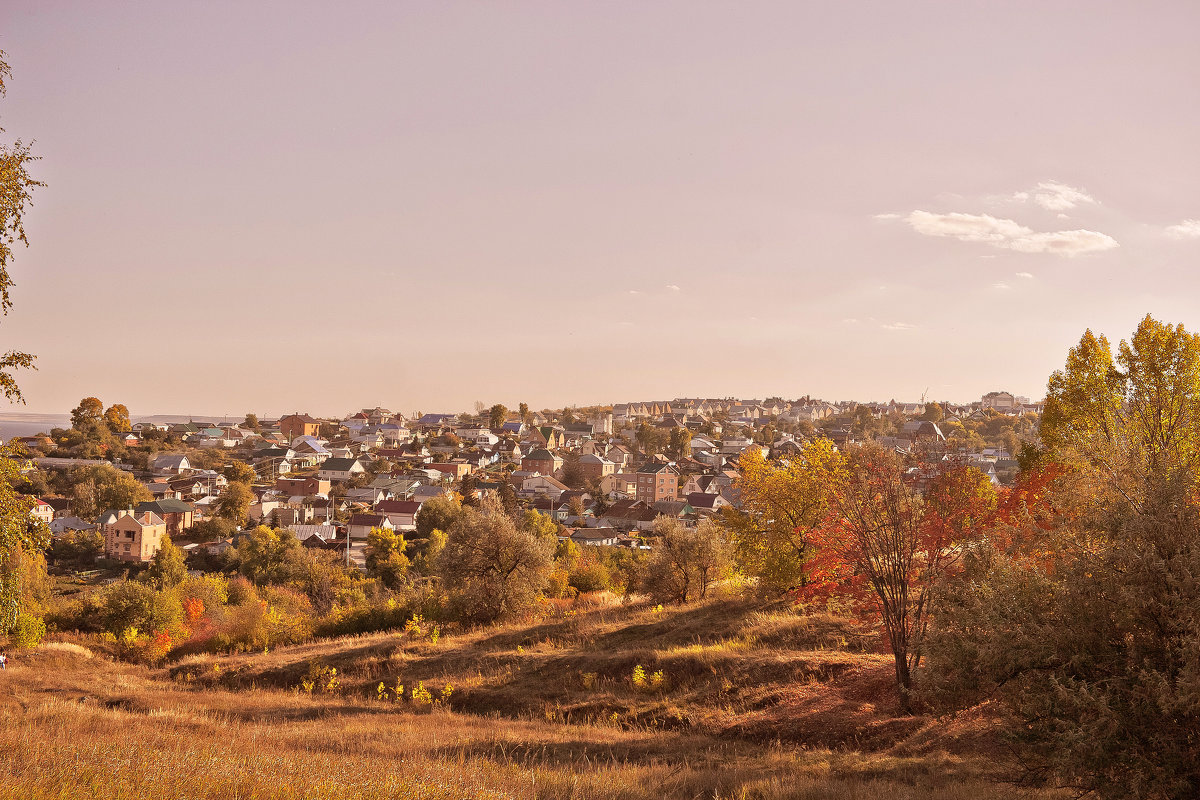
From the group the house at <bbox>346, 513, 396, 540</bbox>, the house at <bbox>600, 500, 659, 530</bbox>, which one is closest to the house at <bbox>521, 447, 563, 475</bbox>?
the house at <bbox>600, 500, 659, 530</bbox>

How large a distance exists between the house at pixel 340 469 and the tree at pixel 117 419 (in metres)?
50.2

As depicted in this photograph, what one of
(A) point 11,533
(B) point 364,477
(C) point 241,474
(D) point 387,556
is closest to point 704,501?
(D) point 387,556

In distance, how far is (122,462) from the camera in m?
108

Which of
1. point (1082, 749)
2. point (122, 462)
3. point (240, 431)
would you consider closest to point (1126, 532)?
point (1082, 749)

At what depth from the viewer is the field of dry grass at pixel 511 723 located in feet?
27.0

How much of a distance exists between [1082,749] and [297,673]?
22.6 metres

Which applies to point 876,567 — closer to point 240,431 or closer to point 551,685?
point 551,685

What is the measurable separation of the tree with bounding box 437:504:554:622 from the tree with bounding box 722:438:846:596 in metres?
10.4

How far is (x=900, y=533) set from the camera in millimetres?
15023

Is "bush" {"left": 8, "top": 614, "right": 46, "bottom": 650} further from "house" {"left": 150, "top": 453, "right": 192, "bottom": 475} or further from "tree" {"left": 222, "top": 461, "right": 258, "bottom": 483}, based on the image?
"house" {"left": 150, "top": 453, "right": 192, "bottom": 475}

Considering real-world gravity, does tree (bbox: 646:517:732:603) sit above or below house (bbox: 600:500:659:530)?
above

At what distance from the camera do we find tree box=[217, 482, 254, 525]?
76938mm

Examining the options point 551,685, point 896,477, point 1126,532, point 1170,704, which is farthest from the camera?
point 551,685

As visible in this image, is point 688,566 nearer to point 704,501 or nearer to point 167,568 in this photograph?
point 167,568
